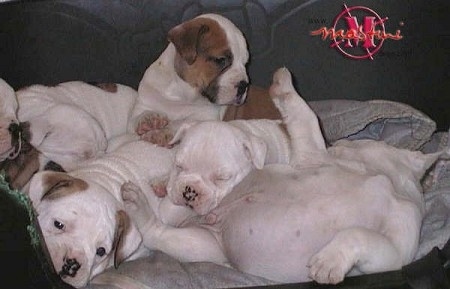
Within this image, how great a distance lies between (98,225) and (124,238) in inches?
4.5

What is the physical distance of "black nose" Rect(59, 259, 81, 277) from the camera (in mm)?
2230

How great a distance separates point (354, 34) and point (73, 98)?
1.28 metres

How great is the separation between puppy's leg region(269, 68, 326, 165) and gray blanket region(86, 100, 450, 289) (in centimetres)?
47

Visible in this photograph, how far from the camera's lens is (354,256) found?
2.19 m

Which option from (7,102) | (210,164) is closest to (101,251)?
(210,164)

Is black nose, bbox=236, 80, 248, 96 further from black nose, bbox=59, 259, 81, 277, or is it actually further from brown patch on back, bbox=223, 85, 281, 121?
black nose, bbox=59, 259, 81, 277

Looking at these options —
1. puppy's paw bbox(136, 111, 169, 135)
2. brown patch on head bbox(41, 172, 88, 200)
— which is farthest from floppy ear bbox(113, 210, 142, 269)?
puppy's paw bbox(136, 111, 169, 135)

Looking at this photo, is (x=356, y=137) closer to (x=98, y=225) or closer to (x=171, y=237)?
(x=171, y=237)

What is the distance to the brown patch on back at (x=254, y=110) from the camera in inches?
131

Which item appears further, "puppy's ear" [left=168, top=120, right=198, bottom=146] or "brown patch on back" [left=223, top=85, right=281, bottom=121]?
"brown patch on back" [left=223, top=85, right=281, bottom=121]

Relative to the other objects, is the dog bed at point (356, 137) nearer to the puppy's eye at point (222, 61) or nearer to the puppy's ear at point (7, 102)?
the puppy's eye at point (222, 61)

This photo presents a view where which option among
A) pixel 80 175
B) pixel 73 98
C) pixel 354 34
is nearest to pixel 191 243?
pixel 80 175

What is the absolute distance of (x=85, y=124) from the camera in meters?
2.99

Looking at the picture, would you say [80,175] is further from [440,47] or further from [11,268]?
[440,47]
